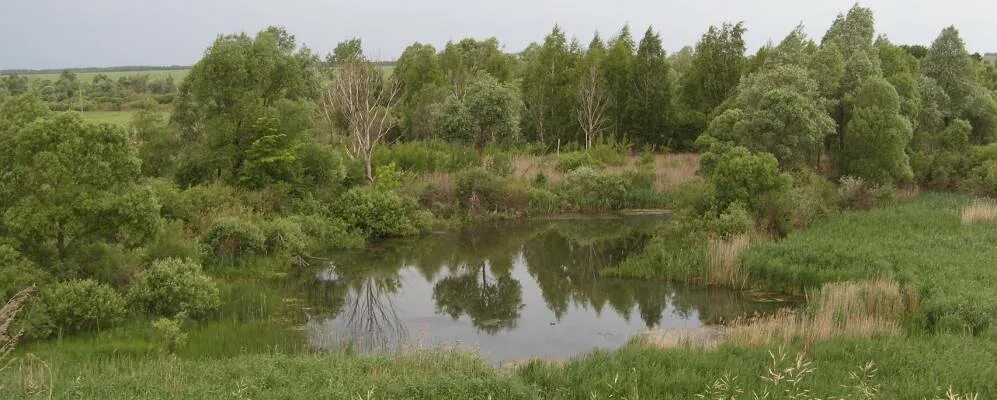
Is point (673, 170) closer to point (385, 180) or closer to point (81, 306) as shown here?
point (385, 180)

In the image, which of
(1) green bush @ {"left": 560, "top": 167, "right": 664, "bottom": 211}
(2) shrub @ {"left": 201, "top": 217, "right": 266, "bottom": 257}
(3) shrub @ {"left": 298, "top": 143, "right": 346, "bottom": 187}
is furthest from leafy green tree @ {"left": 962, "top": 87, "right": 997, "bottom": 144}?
(2) shrub @ {"left": 201, "top": 217, "right": 266, "bottom": 257}

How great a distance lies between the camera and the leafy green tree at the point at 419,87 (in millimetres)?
40938

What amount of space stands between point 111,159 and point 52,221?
136cm

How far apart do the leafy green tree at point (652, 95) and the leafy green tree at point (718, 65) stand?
2.85 m

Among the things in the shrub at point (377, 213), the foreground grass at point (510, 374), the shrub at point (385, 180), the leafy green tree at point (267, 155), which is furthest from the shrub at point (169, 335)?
the shrub at point (385, 180)

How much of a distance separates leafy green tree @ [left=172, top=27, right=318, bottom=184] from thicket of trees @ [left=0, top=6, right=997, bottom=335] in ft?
0.19

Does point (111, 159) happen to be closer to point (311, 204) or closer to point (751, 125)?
point (311, 204)

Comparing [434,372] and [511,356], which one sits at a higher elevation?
[434,372]

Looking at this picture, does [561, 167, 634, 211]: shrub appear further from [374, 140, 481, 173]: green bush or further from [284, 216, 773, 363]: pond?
[284, 216, 773, 363]: pond

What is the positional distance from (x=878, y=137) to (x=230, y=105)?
834 inches

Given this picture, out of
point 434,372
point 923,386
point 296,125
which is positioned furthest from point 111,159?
point 923,386

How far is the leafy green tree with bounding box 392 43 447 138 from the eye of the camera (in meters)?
40.9

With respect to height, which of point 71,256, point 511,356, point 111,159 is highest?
point 111,159

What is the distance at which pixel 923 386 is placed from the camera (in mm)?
9516
